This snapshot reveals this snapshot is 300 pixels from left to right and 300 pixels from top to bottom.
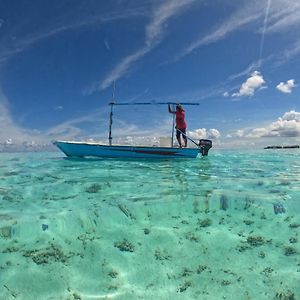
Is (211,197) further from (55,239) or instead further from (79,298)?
(79,298)

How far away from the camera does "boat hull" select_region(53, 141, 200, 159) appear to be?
106 ft

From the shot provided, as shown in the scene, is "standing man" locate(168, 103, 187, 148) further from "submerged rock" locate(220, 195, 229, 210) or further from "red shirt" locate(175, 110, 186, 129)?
"submerged rock" locate(220, 195, 229, 210)

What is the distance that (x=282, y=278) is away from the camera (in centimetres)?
708

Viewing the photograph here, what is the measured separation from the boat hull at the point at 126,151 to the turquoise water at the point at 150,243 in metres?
17.9

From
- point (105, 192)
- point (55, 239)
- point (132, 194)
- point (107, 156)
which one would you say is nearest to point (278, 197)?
point (132, 194)

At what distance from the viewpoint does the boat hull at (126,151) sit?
106 feet

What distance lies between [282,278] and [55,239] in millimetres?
5994

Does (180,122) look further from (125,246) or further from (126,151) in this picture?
(125,246)

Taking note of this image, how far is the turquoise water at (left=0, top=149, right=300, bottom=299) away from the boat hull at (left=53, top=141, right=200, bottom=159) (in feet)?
58.8

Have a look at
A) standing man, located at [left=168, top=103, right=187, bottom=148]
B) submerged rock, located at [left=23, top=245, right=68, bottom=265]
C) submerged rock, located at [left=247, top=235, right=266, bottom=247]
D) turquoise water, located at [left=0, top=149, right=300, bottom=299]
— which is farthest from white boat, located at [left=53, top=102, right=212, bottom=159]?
submerged rock, located at [left=23, top=245, right=68, bottom=265]

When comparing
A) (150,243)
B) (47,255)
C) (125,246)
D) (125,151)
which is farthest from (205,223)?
(125,151)

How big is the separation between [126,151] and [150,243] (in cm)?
2401

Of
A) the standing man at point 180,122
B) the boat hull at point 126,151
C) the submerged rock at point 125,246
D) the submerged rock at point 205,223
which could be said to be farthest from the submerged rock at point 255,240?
the boat hull at point 126,151

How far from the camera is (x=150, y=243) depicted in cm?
877
